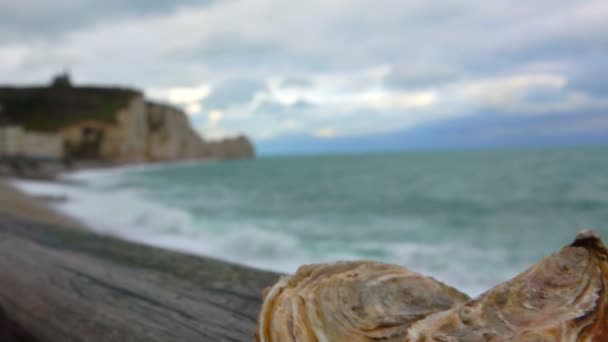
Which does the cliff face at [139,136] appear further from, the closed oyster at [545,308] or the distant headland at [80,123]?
the closed oyster at [545,308]

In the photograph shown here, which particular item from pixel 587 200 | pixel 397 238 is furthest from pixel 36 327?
pixel 587 200

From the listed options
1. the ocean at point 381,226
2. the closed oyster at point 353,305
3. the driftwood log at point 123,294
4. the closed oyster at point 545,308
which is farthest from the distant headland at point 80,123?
the closed oyster at point 545,308

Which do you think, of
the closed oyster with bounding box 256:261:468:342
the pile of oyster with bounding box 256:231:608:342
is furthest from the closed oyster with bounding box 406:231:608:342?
the closed oyster with bounding box 256:261:468:342

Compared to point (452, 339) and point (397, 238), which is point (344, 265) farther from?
point (397, 238)

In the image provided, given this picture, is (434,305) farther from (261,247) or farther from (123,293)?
(261,247)

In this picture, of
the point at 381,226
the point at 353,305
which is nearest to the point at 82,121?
the point at 381,226

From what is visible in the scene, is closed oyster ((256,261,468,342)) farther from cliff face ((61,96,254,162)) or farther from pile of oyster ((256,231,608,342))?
cliff face ((61,96,254,162))
